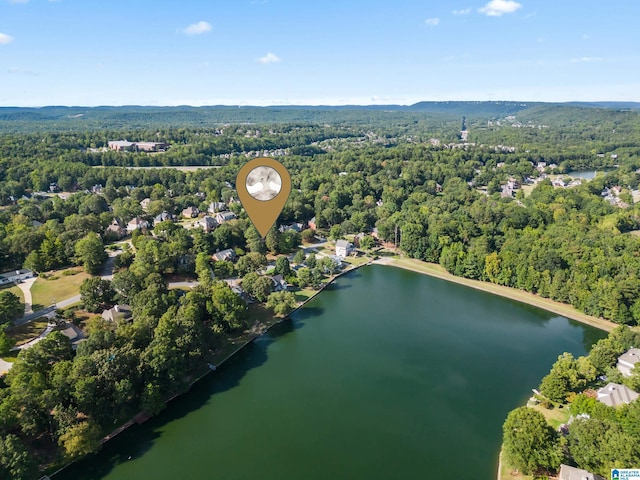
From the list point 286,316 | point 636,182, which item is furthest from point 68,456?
point 636,182

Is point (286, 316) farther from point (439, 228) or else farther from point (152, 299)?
point (439, 228)

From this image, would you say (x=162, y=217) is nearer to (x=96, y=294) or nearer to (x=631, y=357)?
(x=96, y=294)

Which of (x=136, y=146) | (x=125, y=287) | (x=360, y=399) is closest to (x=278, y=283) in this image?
Answer: (x=125, y=287)

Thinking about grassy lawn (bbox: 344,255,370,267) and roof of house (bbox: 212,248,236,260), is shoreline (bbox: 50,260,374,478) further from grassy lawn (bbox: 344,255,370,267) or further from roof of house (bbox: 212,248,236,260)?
roof of house (bbox: 212,248,236,260)

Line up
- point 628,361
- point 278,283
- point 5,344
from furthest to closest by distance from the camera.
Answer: point 278,283, point 5,344, point 628,361

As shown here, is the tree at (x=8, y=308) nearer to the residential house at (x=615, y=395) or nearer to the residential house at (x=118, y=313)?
the residential house at (x=118, y=313)

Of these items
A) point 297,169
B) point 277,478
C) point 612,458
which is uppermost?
point 297,169

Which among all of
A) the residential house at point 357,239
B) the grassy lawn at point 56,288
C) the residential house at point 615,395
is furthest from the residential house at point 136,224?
the residential house at point 615,395
